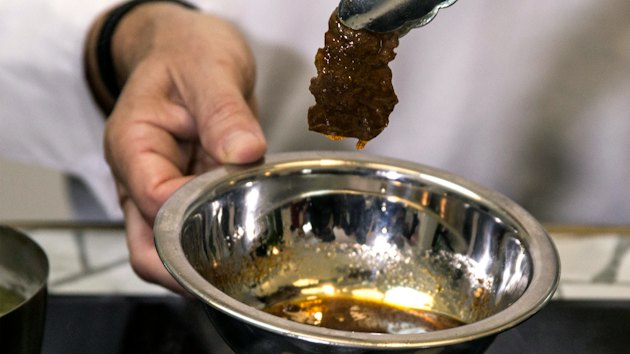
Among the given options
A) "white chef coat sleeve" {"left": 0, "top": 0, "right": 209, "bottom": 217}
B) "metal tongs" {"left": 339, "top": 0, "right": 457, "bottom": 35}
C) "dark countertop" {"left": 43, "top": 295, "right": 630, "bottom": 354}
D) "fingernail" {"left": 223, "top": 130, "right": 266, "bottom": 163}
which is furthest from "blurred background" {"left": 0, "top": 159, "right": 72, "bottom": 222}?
"metal tongs" {"left": 339, "top": 0, "right": 457, "bottom": 35}

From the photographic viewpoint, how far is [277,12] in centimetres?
109

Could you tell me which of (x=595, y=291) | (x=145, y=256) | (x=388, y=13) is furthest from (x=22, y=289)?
(x=595, y=291)

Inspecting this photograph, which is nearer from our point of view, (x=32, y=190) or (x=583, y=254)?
(x=583, y=254)

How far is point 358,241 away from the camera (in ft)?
2.54

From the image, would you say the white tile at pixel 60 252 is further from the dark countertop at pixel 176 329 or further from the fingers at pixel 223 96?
the fingers at pixel 223 96

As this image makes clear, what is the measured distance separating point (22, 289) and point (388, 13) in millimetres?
407

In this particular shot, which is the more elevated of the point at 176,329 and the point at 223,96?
the point at 223,96

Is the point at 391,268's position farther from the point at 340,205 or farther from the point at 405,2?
the point at 405,2

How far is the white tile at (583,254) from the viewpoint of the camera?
92cm

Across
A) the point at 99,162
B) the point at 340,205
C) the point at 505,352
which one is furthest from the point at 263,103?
the point at 505,352

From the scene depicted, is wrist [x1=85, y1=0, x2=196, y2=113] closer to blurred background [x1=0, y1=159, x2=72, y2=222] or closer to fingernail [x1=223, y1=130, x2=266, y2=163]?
fingernail [x1=223, y1=130, x2=266, y2=163]

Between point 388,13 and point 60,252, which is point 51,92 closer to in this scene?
point 60,252

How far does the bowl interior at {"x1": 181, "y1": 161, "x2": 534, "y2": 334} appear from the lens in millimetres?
705

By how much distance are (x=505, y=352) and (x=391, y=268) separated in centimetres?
13
